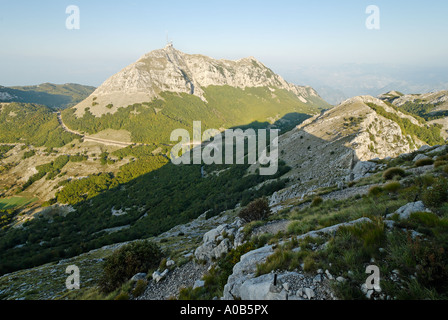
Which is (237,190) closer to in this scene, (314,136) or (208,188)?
(208,188)

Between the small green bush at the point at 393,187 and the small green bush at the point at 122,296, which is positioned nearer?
the small green bush at the point at 122,296

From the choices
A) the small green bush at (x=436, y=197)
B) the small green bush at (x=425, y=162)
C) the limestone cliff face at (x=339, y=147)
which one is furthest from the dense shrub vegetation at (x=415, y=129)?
the small green bush at (x=436, y=197)

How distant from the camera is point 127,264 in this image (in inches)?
563

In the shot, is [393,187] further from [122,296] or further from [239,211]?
[239,211]

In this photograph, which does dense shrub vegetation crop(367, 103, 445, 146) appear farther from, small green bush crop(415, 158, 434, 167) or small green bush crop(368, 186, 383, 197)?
small green bush crop(368, 186, 383, 197)

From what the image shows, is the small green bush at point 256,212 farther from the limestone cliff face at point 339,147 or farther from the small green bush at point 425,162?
the small green bush at point 425,162

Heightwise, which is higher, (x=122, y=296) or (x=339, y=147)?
(x=339, y=147)

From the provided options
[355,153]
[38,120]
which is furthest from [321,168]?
[38,120]

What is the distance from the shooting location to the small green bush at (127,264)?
44.2 feet

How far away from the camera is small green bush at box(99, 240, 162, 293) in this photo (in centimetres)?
1348

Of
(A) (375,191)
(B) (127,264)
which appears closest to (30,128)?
(B) (127,264)

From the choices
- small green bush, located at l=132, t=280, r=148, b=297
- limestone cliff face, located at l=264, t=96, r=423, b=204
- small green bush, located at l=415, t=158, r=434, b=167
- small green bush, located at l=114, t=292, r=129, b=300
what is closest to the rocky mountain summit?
small green bush, located at l=415, t=158, r=434, b=167

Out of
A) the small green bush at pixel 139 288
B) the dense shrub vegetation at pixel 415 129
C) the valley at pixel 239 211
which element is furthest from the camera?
the dense shrub vegetation at pixel 415 129

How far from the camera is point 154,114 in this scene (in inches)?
7308
